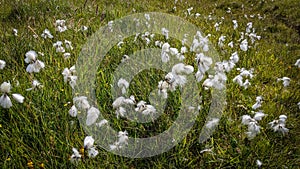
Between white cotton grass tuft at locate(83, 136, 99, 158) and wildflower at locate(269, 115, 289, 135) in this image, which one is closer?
white cotton grass tuft at locate(83, 136, 99, 158)

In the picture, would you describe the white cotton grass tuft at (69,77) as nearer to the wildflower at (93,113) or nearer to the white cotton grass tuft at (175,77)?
the wildflower at (93,113)

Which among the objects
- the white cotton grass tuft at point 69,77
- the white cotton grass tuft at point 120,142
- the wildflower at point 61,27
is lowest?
the white cotton grass tuft at point 120,142

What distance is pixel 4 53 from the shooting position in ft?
10.5

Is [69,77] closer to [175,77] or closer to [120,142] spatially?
[120,142]

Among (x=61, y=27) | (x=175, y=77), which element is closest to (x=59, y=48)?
(x=61, y=27)

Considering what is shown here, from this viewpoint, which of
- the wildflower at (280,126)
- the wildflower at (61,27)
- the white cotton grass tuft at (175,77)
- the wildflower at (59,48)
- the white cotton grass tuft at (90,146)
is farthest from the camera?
the wildflower at (61,27)

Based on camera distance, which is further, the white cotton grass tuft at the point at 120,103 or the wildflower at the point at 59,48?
the wildflower at the point at 59,48

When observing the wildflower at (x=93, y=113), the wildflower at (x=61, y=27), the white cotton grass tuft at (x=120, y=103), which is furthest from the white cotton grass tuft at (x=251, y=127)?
the wildflower at (x=61, y=27)

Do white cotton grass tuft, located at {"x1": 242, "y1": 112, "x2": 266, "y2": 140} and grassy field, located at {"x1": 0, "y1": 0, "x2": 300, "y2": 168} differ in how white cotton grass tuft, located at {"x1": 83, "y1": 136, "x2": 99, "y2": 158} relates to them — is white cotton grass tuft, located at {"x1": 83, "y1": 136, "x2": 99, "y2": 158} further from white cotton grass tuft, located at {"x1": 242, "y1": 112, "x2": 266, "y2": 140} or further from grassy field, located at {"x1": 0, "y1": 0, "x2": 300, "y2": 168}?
white cotton grass tuft, located at {"x1": 242, "y1": 112, "x2": 266, "y2": 140}

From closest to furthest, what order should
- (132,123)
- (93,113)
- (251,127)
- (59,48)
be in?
(93,113), (251,127), (132,123), (59,48)

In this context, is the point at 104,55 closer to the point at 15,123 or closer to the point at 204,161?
the point at 15,123

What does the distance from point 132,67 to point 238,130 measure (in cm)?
130

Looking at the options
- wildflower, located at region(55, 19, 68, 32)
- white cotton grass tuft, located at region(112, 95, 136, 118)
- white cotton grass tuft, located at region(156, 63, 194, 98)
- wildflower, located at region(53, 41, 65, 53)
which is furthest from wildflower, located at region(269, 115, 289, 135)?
wildflower, located at region(55, 19, 68, 32)

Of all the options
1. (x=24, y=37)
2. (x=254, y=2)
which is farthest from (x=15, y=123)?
(x=254, y=2)
